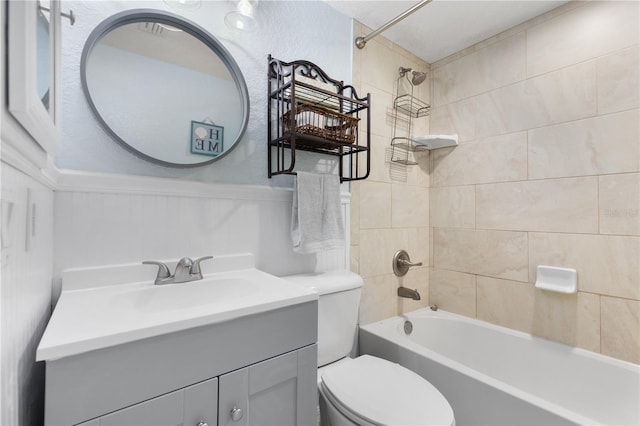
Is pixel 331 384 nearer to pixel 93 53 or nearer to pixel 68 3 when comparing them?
pixel 93 53

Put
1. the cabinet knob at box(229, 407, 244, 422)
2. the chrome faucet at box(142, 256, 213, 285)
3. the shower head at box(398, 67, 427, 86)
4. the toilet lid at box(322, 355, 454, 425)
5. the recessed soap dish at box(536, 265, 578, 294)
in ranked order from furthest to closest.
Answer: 1. the shower head at box(398, 67, 427, 86)
2. the recessed soap dish at box(536, 265, 578, 294)
3. the chrome faucet at box(142, 256, 213, 285)
4. the toilet lid at box(322, 355, 454, 425)
5. the cabinet knob at box(229, 407, 244, 422)

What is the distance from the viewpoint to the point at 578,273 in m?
1.51

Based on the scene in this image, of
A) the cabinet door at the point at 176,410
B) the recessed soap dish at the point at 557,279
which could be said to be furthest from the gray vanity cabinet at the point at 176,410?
the recessed soap dish at the point at 557,279

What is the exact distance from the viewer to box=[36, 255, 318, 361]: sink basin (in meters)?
0.60

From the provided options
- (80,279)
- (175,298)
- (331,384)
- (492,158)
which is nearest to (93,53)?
(80,279)

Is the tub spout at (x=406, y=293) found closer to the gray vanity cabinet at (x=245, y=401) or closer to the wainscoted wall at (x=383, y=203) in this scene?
the wainscoted wall at (x=383, y=203)

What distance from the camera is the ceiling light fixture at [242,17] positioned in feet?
4.04

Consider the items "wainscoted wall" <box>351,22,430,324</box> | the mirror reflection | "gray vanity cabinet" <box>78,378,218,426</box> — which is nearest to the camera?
the mirror reflection

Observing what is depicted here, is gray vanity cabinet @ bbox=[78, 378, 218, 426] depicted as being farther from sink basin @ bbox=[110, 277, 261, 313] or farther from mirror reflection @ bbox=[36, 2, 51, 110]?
mirror reflection @ bbox=[36, 2, 51, 110]

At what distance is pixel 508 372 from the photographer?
1.67 m

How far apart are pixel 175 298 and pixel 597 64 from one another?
7.30ft

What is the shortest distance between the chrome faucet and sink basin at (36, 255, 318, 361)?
19 millimetres

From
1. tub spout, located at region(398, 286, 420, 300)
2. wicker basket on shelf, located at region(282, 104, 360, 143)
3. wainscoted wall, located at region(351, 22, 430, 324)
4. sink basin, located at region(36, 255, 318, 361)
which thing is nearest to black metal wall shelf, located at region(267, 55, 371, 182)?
wicker basket on shelf, located at region(282, 104, 360, 143)

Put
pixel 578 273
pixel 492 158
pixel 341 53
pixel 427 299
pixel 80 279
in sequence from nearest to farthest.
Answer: pixel 80 279, pixel 578 273, pixel 341 53, pixel 492 158, pixel 427 299
